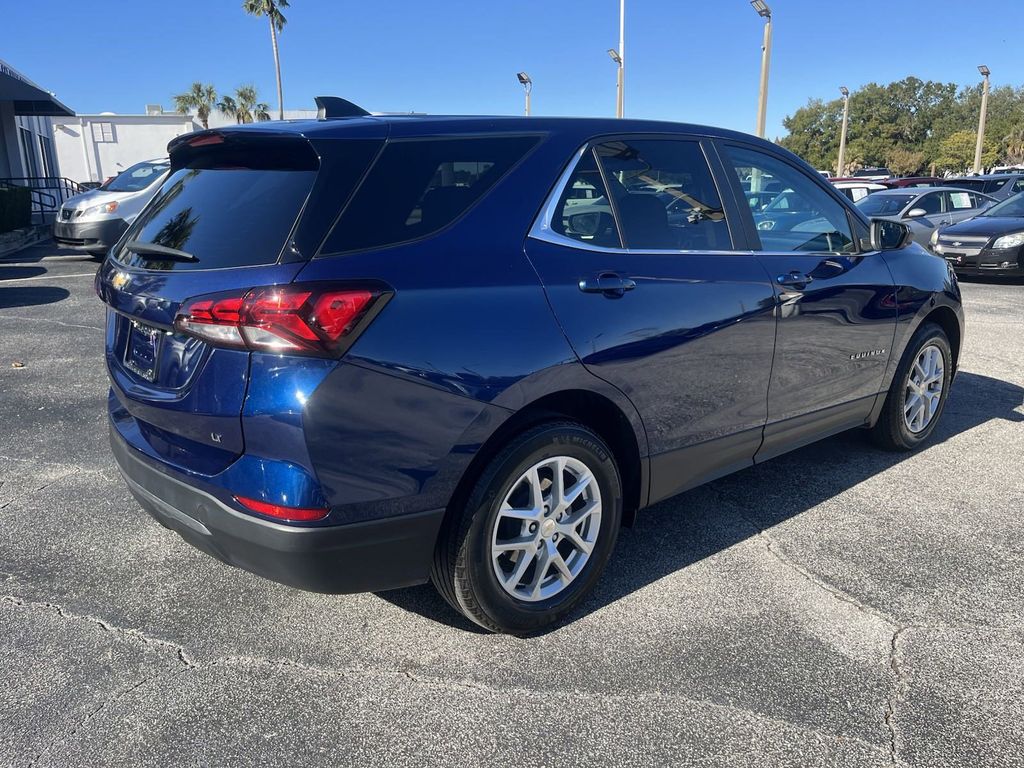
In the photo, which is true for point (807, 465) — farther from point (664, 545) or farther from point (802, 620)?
point (802, 620)

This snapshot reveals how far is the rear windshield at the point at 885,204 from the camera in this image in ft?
49.8

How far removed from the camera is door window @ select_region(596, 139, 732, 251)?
3.12 m

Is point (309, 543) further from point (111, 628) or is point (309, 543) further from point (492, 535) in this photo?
point (111, 628)

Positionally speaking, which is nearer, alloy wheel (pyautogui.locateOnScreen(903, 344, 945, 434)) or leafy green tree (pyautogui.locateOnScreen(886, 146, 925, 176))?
alloy wheel (pyautogui.locateOnScreen(903, 344, 945, 434))

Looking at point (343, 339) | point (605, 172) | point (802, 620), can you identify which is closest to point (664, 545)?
point (802, 620)

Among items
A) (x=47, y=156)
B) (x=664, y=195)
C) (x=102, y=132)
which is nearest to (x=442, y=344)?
(x=664, y=195)

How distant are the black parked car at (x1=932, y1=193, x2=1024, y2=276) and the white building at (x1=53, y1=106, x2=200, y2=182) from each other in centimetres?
4101

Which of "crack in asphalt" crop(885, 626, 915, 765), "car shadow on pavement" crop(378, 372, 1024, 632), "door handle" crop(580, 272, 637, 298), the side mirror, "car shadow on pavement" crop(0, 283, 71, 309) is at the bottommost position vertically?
"crack in asphalt" crop(885, 626, 915, 765)

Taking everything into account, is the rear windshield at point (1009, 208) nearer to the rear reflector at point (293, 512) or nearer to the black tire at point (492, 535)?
the black tire at point (492, 535)

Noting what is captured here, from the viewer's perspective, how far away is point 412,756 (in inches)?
90.9

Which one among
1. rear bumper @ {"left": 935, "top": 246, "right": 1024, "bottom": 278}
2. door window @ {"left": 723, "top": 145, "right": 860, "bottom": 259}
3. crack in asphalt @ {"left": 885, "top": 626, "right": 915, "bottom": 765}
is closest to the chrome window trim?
door window @ {"left": 723, "top": 145, "right": 860, "bottom": 259}

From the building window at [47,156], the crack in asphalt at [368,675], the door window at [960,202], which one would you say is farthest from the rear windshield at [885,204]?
the building window at [47,156]

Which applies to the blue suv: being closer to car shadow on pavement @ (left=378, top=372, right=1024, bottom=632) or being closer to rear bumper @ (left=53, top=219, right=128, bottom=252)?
car shadow on pavement @ (left=378, top=372, right=1024, bottom=632)

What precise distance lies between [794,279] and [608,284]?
122 cm
